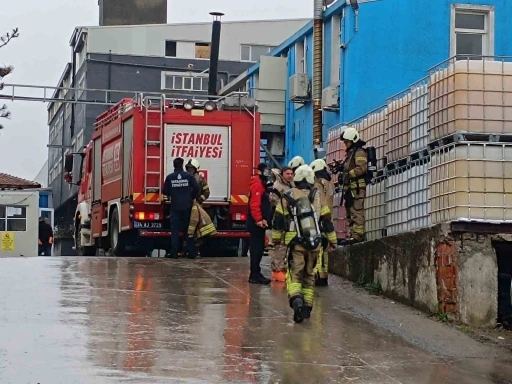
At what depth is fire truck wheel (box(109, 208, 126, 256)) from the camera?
2150cm

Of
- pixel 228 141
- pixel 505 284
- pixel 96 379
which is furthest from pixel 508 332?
→ pixel 228 141

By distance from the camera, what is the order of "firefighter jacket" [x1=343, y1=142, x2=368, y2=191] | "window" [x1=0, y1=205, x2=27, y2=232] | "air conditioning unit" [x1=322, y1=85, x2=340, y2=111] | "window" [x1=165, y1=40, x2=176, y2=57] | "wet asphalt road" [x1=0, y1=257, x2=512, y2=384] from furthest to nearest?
1. "window" [x1=165, y1=40, x2=176, y2=57]
2. "window" [x1=0, y1=205, x2=27, y2=232]
3. "air conditioning unit" [x1=322, y1=85, x2=340, y2=111]
4. "firefighter jacket" [x1=343, y1=142, x2=368, y2=191]
5. "wet asphalt road" [x1=0, y1=257, x2=512, y2=384]

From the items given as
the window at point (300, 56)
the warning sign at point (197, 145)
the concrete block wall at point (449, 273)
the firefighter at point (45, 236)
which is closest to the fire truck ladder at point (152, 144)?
the warning sign at point (197, 145)

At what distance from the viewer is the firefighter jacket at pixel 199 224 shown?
19250 mm

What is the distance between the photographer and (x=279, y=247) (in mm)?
14883

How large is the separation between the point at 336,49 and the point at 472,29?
12.7 ft

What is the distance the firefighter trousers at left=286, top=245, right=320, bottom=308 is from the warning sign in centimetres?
878

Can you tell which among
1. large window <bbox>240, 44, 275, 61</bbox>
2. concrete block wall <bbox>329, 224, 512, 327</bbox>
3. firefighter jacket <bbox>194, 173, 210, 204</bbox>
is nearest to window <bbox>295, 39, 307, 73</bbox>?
firefighter jacket <bbox>194, 173, 210, 204</bbox>

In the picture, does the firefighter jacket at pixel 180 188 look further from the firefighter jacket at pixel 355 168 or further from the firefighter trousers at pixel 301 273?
the firefighter trousers at pixel 301 273

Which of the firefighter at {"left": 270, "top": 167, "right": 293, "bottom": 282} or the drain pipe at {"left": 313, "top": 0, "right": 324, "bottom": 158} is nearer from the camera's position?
the firefighter at {"left": 270, "top": 167, "right": 293, "bottom": 282}

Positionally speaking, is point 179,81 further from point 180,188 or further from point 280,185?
point 280,185

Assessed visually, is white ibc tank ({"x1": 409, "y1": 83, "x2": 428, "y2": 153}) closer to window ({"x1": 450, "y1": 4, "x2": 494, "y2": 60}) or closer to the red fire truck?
the red fire truck

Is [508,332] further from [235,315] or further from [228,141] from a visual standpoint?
[228,141]

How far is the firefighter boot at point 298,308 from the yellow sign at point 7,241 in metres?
25.8
